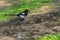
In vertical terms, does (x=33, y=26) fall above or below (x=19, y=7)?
above

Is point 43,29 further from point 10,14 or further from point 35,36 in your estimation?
point 10,14

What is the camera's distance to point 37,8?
1677 cm

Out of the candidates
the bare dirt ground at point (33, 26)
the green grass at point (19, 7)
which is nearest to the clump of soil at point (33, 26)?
the bare dirt ground at point (33, 26)

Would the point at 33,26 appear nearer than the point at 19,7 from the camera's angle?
Yes

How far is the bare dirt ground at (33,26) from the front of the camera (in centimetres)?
1125

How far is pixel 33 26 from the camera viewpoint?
1250cm

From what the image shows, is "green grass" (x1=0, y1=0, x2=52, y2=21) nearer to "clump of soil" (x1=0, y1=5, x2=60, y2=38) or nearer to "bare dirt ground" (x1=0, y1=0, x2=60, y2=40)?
"bare dirt ground" (x1=0, y1=0, x2=60, y2=40)

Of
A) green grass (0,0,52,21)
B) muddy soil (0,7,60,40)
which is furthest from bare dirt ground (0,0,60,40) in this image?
green grass (0,0,52,21)

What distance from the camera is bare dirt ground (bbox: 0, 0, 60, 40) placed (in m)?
11.3

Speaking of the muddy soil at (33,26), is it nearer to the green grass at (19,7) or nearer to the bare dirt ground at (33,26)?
the bare dirt ground at (33,26)

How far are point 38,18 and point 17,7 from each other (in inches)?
122

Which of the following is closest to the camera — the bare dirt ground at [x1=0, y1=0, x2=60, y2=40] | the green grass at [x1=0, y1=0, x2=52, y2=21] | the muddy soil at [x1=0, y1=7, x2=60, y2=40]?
the bare dirt ground at [x1=0, y1=0, x2=60, y2=40]

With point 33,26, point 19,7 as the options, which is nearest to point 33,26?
point 33,26

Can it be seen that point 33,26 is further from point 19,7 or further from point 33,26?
point 19,7
